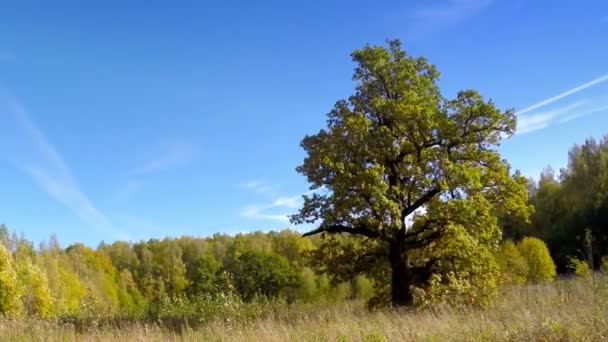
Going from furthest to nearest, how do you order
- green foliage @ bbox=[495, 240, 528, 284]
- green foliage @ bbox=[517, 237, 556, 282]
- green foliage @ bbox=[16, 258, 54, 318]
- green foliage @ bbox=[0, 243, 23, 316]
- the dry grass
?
green foliage @ bbox=[517, 237, 556, 282]
green foliage @ bbox=[495, 240, 528, 284]
green foliage @ bbox=[16, 258, 54, 318]
green foliage @ bbox=[0, 243, 23, 316]
the dry grass

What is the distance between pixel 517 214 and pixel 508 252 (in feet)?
97.8

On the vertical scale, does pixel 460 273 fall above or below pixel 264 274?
below

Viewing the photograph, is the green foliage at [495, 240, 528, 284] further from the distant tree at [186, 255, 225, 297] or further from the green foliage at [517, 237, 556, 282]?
the distant tree at [186, 255, 225, 297]

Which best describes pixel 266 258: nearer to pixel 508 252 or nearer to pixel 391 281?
pixel 508 252

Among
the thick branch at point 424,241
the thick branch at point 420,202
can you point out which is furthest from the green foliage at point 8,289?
the thick branch at point 420,202

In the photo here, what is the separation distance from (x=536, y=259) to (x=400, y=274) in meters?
34.2

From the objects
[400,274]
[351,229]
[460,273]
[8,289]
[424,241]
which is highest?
[8,289]

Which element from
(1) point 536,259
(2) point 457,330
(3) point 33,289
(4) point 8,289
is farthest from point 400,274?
(1) point 536,259

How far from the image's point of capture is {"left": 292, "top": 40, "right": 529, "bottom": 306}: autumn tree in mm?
17625

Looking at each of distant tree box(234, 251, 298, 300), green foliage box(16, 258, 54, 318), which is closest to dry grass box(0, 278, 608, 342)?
green foliage box(16, 258, 54, 318)

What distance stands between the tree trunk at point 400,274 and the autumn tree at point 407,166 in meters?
0.03

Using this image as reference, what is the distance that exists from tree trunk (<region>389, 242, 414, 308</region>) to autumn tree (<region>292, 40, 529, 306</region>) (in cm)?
3

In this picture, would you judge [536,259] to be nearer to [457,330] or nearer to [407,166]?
[407,166]

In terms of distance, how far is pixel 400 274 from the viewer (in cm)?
1891
